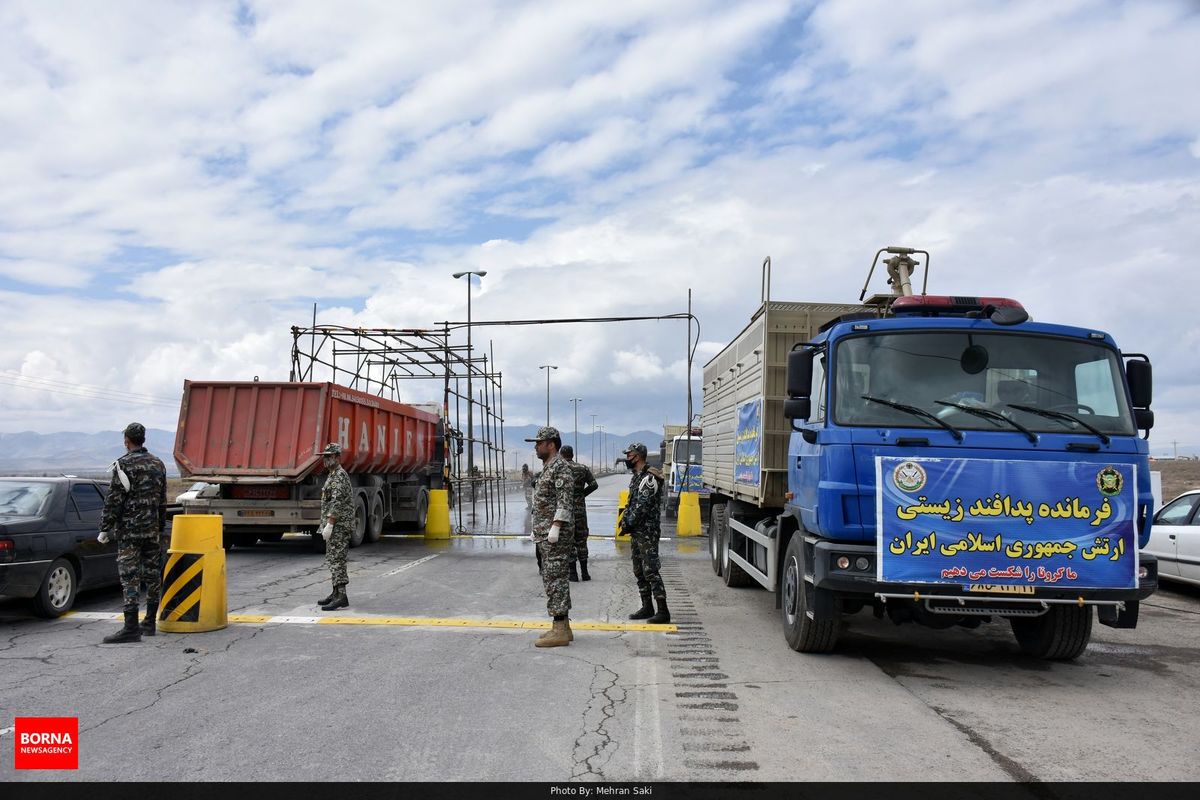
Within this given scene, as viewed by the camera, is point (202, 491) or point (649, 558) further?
point (202, 491)

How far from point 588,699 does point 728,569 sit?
5939mm

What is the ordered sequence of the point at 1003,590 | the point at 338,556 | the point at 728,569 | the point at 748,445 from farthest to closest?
the point at 728,569 → the point at 748,445 → the point at 338,556 → the point at 1003,590

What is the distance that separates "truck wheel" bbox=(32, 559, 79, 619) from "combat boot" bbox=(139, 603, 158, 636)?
3.94 ft

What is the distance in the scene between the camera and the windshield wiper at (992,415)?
6.02 m

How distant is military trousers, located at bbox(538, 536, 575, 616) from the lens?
7195mm

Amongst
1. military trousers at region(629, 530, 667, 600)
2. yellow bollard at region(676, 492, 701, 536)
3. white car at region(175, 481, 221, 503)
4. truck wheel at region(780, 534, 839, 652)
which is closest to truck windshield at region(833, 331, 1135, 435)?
truck wheel at region(780, 534, 839, 652)

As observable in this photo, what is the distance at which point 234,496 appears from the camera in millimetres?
14219

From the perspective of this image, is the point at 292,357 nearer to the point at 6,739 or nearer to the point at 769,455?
the point at 769,455

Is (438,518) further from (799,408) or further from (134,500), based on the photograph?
(799,408)

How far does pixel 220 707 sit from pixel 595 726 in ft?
8.00

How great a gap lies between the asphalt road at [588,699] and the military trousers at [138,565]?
0.45m

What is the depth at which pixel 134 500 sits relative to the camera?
7504 mm

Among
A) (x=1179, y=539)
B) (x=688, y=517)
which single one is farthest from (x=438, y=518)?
(x=1179, y=539)
